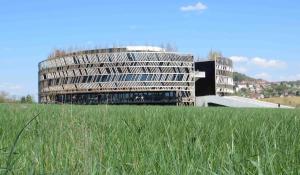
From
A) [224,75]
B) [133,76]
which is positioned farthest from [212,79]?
[133,76]

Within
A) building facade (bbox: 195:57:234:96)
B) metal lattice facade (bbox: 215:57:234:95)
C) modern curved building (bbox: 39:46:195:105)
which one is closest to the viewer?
modern curved building (bbox: 39:46:195:105)

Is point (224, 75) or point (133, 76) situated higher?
point (224, 75)

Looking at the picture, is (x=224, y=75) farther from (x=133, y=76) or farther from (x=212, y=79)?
(x=133, y=76)

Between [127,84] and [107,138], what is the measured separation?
103372 millimetres

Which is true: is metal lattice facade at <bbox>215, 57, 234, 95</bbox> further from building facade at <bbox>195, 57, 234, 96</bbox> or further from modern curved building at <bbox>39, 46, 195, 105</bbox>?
modern curved building at <bbox>39, 46, 195, 105</bbox>

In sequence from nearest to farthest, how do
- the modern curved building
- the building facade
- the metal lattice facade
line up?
1. the modern curved building
2. the building facade
3. the metal lattice facade

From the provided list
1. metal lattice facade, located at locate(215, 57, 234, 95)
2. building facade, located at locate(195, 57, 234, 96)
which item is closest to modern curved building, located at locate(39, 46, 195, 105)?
building facade, located at locate(195, 57, 234, 96)

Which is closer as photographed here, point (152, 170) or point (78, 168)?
point (78, 168)

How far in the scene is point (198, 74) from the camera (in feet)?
392

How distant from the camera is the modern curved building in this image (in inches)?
Result: 4237

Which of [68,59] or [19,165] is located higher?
[68,59]

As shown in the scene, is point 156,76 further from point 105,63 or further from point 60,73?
point 60,73

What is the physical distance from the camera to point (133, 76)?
355ft

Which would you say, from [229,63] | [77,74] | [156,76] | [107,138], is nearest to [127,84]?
[156,76]
